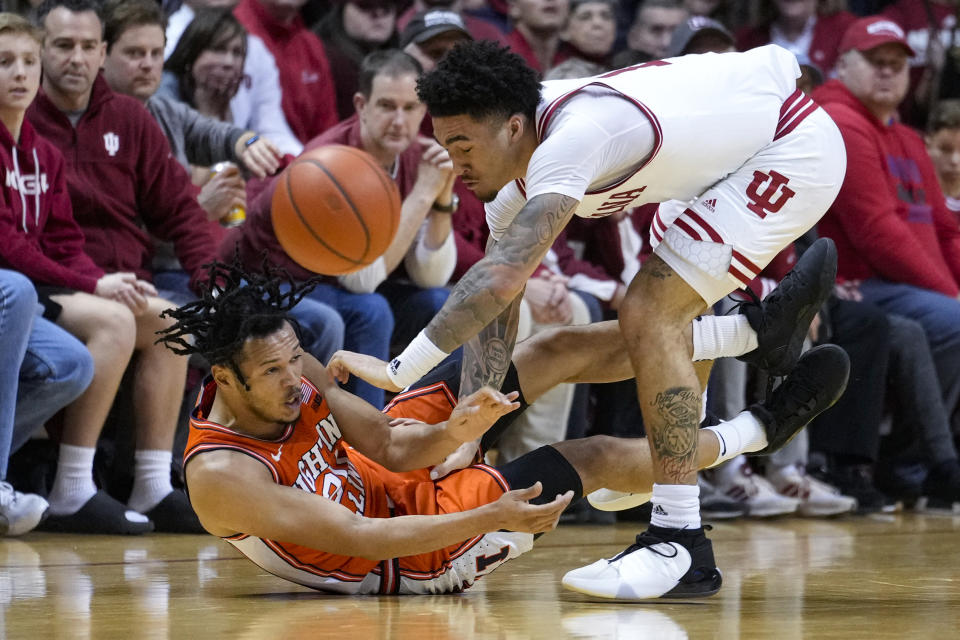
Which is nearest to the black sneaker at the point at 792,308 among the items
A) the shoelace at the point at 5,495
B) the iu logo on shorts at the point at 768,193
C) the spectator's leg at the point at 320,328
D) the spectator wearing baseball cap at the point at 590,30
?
the iu logo on shorts at the point at 768,193

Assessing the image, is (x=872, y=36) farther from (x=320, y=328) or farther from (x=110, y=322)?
(x=110, y=322)

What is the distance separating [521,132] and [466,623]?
4.25 ft

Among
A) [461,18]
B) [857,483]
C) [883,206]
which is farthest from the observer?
[461,18]

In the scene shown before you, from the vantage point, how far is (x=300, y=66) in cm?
682

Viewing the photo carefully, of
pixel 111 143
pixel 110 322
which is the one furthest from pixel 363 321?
pixel 111 143

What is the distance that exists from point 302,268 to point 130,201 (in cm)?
76

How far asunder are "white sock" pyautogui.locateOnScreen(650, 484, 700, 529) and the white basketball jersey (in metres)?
0.83

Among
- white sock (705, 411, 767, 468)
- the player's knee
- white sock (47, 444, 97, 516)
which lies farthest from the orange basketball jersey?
white sock (47, 444, 97, 516)

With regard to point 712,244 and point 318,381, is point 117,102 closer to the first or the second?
point 318,381

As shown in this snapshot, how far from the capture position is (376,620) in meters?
3.12

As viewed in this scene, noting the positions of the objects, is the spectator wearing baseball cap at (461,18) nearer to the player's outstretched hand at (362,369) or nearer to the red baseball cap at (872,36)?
the red baseball cap at (872,36)

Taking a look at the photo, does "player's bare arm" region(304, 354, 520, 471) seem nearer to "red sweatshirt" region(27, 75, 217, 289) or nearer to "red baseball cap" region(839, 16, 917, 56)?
"red sweatshirt" region(27, 75, 217, 289)

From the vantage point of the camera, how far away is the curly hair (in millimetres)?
3473

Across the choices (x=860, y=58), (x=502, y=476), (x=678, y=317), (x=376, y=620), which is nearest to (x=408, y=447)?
(x=502, y=476)
